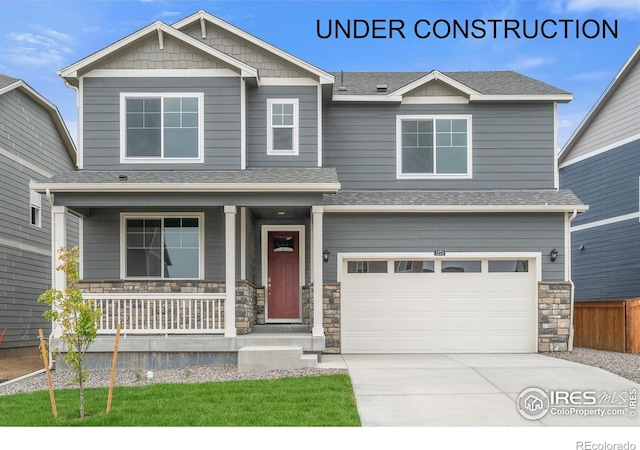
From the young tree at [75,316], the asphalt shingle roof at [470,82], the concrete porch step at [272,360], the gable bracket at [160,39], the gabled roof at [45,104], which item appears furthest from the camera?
the gabled roof at [45,104]

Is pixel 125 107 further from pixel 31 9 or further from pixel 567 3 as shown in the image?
pixel 567 3

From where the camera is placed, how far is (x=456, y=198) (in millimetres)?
14359

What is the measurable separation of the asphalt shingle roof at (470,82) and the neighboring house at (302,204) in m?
0.10

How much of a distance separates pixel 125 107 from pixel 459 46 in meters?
7.41

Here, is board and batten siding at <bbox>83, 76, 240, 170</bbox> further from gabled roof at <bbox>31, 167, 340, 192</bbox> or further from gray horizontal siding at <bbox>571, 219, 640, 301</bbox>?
gray horizontal siding at <bbox>571, 219, 640, 301</bbox>

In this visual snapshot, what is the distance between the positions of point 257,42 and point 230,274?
495cm

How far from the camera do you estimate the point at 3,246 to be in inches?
647

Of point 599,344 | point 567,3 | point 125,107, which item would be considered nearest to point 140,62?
point 125,107

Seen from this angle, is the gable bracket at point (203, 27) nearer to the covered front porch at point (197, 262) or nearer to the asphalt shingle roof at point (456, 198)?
the covered front porch at point (197, 262)

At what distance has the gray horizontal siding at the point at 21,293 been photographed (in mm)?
16516

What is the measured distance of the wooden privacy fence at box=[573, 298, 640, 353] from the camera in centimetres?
1425

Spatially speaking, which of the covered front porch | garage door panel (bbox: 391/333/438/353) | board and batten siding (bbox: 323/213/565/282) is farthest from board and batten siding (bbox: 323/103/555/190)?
garage door panel (bbox: 391/333/438/353)

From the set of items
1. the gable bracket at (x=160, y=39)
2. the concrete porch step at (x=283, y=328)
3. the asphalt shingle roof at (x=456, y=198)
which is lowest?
the concrete porch step at (x=283, y=328)

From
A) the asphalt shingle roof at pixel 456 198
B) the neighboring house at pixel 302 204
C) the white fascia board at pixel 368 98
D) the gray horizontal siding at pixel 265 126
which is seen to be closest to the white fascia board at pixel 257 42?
the neighboring house at pixel 302 204
